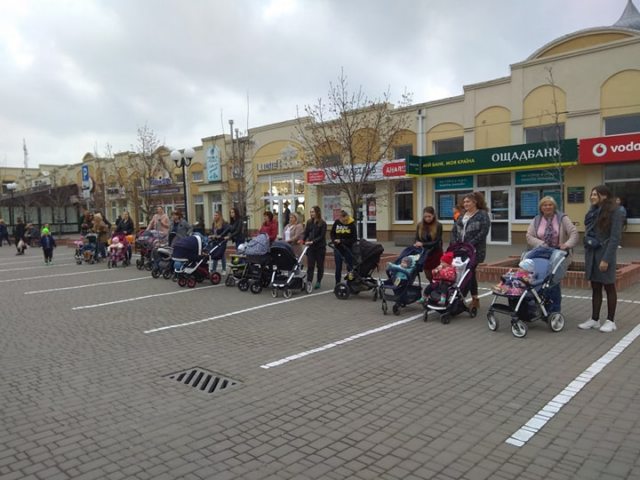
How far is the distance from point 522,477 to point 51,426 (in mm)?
3713

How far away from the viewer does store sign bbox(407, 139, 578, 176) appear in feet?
56.6

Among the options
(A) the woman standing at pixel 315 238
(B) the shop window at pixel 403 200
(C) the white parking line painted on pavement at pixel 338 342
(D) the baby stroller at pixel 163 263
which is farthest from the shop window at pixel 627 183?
(D) the baby stroller at pixel 163 263

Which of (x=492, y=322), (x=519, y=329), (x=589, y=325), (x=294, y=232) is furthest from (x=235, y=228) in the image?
(x=589, y=325)

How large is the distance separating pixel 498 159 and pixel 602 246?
43.4 ft

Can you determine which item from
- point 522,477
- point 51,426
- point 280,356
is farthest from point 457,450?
point 51,426

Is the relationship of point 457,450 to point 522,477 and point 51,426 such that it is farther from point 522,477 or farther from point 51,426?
point 51,426

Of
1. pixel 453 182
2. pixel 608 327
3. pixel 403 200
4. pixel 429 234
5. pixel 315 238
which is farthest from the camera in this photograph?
pixel 403 200

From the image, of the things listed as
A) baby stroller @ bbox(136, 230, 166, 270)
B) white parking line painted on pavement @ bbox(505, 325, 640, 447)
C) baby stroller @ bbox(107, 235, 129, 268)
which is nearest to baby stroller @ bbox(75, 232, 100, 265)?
baby stroller @ bbox(107, 235, 129, 268)

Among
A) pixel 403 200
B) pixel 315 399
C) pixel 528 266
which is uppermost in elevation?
pixel 403 200

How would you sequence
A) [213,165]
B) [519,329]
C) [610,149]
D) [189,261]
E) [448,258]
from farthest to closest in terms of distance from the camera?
[213,165]
[610,149]
[189,261]
[448,258]
[519,329]

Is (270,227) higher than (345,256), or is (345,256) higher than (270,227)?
(270,227)

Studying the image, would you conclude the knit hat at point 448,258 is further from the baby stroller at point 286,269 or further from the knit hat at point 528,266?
the baby stroller at point 286,269

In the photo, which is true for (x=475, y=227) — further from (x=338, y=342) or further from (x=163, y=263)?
(x=163, y=263)

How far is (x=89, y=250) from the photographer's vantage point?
18641 mm
